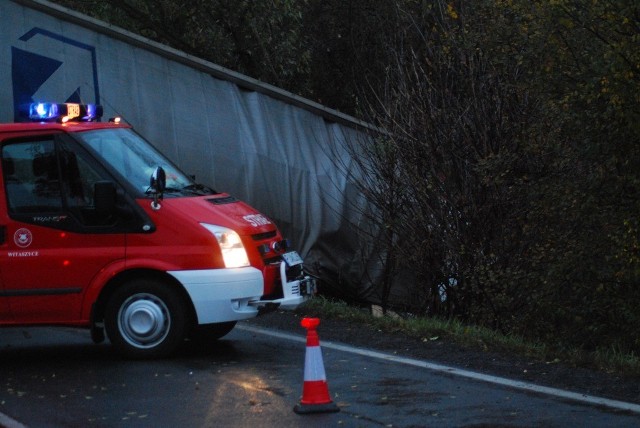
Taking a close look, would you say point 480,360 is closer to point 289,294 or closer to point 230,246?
point 289,294

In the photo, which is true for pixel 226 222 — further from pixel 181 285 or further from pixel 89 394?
pixel 89 394

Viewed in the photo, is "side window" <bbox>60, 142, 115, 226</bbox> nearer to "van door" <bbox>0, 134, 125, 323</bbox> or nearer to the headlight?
"van door" <bbox>0, 134, 125, 323</bbox>

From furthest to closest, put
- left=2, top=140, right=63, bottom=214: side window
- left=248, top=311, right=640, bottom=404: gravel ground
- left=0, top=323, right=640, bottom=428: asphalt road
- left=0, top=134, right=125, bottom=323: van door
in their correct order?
left=2, top=140, right=63, bottom=214: side window < left=0, top=134, right=125, bottom=323: van door < left=248, top=311, right=640, bottom=404: gravel ground < left=0, top=323, right=640, bottom=428: asphalt road

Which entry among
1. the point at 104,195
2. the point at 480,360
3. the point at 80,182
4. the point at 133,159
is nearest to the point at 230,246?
the point at 104,195

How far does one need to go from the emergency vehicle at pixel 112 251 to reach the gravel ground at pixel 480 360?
112cm

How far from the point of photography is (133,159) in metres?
9.71

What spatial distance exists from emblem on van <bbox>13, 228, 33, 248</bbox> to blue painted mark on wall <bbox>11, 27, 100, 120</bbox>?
4.39 metres

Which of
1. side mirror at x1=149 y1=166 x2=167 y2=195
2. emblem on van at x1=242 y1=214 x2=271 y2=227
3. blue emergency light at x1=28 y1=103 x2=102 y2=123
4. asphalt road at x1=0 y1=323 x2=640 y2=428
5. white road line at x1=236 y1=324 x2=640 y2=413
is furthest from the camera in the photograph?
blue emergency light at x1=28 y1=103 x2=102 y2=123

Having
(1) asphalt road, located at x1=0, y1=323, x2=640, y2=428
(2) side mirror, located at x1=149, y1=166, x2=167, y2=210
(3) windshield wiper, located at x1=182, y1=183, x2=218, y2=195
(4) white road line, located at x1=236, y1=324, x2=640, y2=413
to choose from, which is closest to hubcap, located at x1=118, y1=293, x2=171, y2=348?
(1) asphalt road, located at x1=0, y1=323, x2=640, y2=428

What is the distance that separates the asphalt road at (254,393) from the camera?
699 cm

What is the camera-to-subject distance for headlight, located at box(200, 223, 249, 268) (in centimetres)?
922

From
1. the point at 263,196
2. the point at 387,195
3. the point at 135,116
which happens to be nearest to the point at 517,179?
the point at 387,195

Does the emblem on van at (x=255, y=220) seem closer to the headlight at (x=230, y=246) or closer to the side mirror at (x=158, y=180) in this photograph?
the headlight at (x=230, y=246)

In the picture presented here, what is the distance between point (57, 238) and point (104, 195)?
1.90ft
